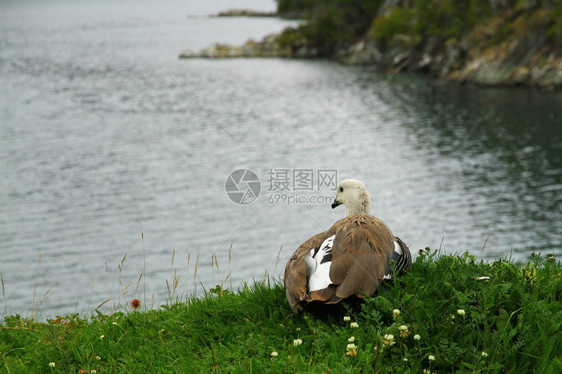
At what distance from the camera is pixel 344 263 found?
5.59 meters

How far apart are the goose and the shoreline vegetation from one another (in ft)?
243

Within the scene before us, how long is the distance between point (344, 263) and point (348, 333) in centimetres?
67

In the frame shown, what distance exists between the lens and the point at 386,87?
276 ft

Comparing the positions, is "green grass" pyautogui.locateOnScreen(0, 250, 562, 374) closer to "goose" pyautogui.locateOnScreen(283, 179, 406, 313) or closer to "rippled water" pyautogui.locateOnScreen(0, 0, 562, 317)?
"goose" pyautogui.locateOnScreen(283, 179, 406, 313)

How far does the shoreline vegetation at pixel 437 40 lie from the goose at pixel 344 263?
7415cm

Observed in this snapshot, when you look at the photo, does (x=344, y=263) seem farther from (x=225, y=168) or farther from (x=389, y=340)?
(x=225, y=168)

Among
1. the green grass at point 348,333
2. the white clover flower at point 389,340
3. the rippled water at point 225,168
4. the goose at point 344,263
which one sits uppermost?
the goose at point 344,263

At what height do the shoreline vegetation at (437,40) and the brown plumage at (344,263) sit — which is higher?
the brown plumage at (344,263)

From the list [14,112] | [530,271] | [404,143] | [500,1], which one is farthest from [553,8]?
[530,271]

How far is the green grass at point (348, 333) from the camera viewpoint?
494 centimetres

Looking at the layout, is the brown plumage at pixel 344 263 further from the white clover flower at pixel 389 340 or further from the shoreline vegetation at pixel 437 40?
the shoreline vegetation at pixel 437 40

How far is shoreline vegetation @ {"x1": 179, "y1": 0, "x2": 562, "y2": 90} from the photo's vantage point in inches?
3071

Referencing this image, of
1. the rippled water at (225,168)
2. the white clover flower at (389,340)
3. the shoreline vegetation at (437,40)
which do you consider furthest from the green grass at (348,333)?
the shoreline vegetation at (437,40)

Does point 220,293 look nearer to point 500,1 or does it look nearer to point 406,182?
point 406,182
